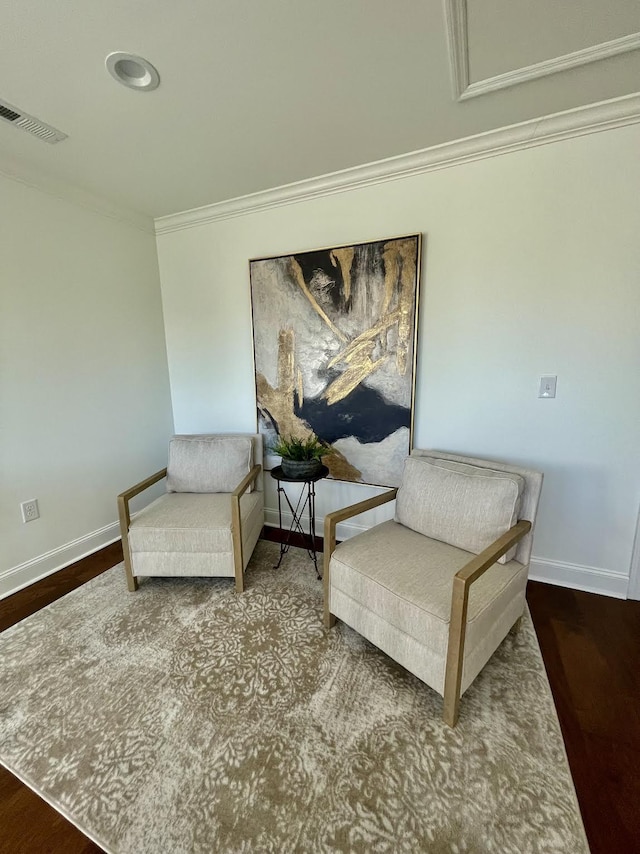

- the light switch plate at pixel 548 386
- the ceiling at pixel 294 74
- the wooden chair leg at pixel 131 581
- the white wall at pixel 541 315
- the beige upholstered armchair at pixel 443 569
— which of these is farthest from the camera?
the wooden chair leg at pixel 131 581

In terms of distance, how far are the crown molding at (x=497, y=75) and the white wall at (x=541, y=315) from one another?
0.45 m

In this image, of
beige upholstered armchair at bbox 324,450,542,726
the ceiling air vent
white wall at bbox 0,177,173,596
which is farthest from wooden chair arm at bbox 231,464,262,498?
the ceiling air vent

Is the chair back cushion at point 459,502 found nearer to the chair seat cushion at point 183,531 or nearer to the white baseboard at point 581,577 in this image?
the white baseboard at point 581,577

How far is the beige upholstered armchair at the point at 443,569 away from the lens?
1.33 m

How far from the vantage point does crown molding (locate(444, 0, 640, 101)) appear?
1.24 m

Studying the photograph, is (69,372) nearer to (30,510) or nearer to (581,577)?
(30,510)

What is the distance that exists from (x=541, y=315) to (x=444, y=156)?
102 centimetres

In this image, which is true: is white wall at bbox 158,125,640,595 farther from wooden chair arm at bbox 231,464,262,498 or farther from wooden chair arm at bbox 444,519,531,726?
wooden chair arm at bbox 231,464,262,498

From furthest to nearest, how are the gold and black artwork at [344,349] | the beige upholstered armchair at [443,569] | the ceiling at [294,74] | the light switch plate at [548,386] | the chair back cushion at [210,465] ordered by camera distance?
the chair back cushion at [210,465], the gold and black artwork at [344,349], the light switch plate at [548,386], the beige upholstered armchair at [443,569], the ceiling at [294,74]

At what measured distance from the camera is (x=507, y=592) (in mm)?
1510

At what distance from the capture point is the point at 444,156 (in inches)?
79.6

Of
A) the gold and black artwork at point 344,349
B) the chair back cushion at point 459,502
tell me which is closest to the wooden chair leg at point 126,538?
the gold and black artwork at point 344,349

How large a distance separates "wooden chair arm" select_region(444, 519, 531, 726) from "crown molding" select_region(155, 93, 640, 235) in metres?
2.02

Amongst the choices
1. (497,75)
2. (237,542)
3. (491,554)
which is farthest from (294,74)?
(237,542)
